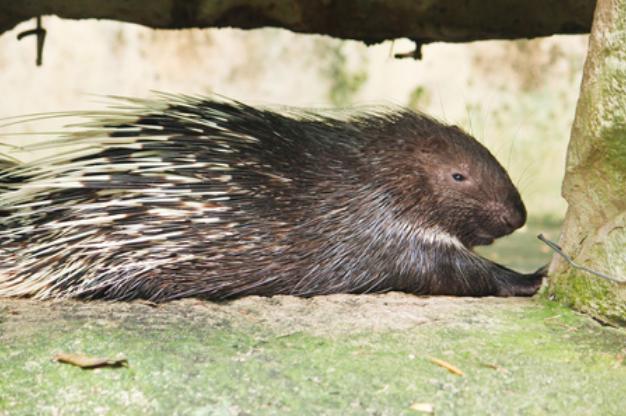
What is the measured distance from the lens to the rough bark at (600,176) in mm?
2562

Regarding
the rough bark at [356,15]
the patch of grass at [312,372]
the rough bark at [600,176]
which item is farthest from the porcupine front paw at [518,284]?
the rough bark at [356,15]

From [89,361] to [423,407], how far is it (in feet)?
2.69

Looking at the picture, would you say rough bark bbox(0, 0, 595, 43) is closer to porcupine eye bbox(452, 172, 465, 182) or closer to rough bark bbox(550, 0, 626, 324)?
porcupine eye bbox(452, 172, 465, 182)

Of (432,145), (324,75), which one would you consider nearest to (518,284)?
(432,145)

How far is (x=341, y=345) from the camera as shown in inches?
94.7

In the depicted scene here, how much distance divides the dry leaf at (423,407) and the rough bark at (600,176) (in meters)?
→ 0.86

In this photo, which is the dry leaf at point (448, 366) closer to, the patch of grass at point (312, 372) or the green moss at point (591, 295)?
the patch of grass at point (312, 372)

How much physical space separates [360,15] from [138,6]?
0.96 meters

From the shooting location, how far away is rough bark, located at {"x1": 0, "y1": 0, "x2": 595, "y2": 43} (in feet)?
12.4

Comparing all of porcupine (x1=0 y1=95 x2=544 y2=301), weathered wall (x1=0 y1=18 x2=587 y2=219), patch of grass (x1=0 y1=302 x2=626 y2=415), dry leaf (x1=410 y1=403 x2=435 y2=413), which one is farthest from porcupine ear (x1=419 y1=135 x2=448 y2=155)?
weathered wall (x1=0 y1=18 x2=587 y2=219)

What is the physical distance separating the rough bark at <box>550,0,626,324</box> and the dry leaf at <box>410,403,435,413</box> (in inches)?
34.0

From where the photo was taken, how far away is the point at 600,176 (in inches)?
107

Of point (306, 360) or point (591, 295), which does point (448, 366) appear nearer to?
point (306, 360)

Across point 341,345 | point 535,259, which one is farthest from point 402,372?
point 535,259
